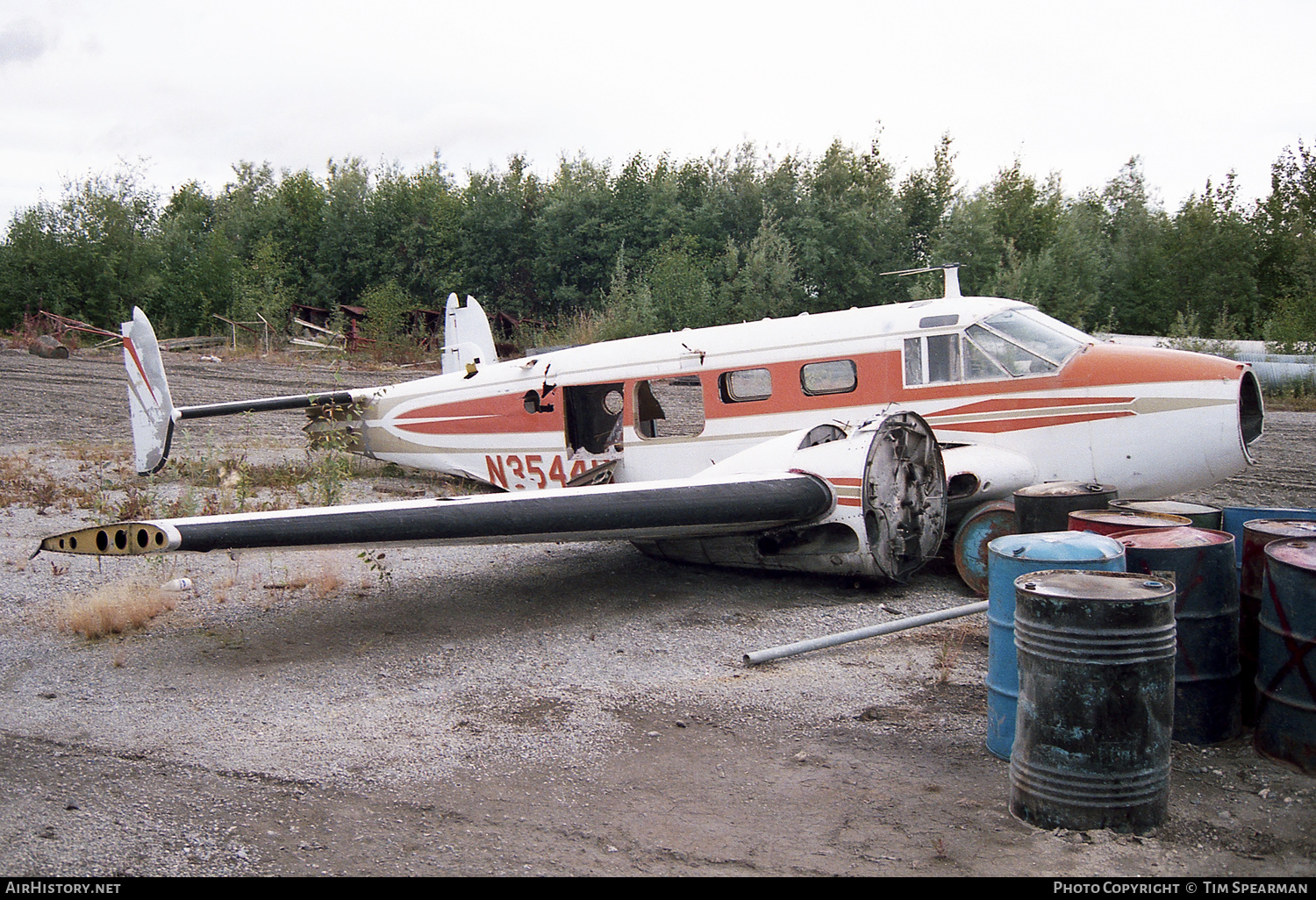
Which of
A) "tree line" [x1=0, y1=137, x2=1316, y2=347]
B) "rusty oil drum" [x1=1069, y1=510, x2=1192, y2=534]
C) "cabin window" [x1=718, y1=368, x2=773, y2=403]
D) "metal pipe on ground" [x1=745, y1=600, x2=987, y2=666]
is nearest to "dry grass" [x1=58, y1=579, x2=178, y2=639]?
"metal pipe on ground" [x1=745, y1=600, x2=987, y2=666]

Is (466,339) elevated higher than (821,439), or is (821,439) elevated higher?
(466,339)

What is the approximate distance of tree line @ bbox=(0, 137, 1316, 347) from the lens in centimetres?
3316

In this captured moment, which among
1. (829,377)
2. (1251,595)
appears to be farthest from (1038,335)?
(1251,595)

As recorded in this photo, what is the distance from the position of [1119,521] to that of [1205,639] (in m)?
0.92

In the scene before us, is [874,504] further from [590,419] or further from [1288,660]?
[590,419]

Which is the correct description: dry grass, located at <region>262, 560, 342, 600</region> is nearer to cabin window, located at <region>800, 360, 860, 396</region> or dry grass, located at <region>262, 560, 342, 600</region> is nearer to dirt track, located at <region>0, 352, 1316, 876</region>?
dirt track, located at <region>0, 352, 1316, 876</region>

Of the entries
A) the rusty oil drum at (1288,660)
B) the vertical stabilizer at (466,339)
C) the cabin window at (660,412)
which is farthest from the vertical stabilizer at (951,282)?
the vertical stabilizer at (466,339)

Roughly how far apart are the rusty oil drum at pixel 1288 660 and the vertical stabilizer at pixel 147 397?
40.2 feet

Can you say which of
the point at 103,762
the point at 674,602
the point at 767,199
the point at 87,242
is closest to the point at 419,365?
the point at 767,199

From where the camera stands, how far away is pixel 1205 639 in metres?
4.89

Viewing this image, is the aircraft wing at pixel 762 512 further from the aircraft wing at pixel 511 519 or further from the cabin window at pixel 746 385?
the cabin window at pixel 746 385

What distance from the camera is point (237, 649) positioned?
7.14 metres

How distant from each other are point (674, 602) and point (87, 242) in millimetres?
41043

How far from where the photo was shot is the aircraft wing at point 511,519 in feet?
19.8
